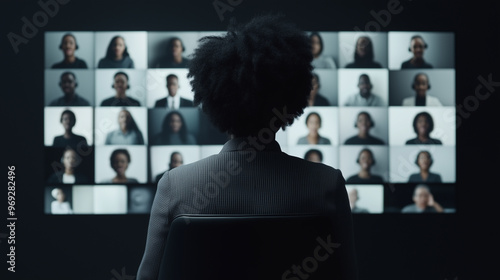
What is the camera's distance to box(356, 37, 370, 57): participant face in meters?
4.07

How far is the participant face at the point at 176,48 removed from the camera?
4.06m

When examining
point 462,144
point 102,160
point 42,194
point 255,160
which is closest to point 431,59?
point 462,144

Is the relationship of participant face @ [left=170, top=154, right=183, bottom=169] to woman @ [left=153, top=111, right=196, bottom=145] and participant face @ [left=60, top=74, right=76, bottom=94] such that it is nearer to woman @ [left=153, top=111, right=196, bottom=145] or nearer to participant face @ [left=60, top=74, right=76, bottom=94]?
woman @ [left=153, top=111, right=196, bottom=145]

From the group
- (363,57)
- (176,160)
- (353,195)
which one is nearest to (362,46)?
(363,57)

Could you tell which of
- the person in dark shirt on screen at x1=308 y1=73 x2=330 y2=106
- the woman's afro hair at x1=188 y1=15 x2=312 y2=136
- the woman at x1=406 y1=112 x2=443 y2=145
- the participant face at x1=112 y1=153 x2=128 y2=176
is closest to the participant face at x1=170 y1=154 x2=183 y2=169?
the participant face at x1=112 y1=153 x2=128 y2=176

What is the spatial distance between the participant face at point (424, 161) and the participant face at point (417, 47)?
65 cm

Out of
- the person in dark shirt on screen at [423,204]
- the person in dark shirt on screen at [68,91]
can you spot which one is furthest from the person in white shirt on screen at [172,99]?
the person in dark shirt on screen at [423,204]

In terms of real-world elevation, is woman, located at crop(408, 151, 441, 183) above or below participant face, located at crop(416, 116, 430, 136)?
below

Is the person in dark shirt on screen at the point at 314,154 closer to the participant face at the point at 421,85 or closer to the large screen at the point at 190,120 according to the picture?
the large screen at the point at 190,120

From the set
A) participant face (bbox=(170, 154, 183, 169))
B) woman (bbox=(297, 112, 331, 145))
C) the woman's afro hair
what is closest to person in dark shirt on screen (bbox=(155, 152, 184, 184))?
participant face (bbox=(170, 154, 183, 169))

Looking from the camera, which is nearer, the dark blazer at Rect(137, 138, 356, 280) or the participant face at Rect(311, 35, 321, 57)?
the dark blazer at Rect(137, 138, 356, 280)

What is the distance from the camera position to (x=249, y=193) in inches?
51.8

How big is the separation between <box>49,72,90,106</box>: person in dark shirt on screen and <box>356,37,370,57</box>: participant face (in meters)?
1.80

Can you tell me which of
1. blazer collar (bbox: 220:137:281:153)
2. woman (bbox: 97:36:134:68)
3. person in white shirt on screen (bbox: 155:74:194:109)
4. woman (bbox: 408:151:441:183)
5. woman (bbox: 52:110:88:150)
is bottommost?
woman (bbox: 408:151:441:183)
